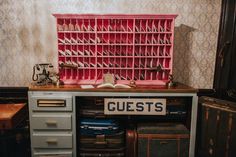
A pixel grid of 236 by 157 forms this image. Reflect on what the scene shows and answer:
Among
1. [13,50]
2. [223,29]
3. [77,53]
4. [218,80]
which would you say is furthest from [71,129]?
[223,29]

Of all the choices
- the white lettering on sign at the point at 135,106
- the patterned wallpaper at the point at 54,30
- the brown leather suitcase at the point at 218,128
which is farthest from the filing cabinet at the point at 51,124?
the brown leather suitcase at the point at 218,128

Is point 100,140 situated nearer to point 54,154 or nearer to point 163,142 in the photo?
point 54,154

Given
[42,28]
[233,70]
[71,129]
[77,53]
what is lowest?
[71,129]

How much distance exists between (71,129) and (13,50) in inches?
52.8

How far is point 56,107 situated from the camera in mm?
2098

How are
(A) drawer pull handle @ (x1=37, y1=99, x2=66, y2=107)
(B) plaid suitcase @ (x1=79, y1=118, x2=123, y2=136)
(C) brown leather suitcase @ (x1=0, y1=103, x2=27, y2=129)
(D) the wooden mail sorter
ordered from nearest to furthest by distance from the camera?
1. (C) brown leather suitcase @ (x1=0, y1=103, x2=27, y2=129)
2. (A) drawer pull handle @ (x1=37, y1=99, x2=66, y2=107)
3. (B) plaid suitcase @ (x1=79, y1=118, x2=123, y2=136)
4. (D) the wooden mail sorter

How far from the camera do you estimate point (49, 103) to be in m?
2.09

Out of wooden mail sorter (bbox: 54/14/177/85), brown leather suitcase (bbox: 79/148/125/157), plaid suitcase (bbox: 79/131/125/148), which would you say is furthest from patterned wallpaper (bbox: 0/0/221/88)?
brown leather suitcase (bbox: 79/148/125/157)

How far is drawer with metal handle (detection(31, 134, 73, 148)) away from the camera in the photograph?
2.13m

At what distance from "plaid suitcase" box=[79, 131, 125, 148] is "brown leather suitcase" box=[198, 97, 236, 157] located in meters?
0.93

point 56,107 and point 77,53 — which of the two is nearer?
point 56,107

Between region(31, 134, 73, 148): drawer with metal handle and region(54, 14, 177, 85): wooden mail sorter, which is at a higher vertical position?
region(54, 14, 177, 85): wooden mail sorter

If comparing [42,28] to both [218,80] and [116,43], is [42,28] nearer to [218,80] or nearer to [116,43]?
[116,43]

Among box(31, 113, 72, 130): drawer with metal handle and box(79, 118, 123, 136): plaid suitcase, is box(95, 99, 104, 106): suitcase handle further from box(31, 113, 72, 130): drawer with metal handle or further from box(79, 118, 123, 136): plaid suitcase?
box(31, 113, 72, 130): drawer with metal handle
